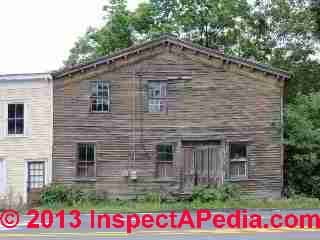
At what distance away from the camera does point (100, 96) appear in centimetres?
3075

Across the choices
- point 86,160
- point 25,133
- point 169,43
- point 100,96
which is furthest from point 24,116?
point 169,43

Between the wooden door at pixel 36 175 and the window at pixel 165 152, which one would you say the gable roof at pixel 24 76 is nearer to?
the wooden door at pixel 36 175

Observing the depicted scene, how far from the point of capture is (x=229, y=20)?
146ft

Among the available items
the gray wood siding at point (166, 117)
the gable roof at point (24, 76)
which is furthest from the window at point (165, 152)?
the gable roof at point (24, 76)

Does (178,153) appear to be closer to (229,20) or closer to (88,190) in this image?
(88,190)

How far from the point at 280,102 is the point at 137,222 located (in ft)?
40.9

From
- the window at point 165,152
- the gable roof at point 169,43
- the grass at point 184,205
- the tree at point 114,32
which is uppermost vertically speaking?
the tree at point 114,32

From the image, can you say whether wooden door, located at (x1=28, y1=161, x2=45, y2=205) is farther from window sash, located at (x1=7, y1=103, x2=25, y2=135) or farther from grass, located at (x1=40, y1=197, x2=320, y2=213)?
grass, located at (x1=40, y1=197, x2=320, y2=213)

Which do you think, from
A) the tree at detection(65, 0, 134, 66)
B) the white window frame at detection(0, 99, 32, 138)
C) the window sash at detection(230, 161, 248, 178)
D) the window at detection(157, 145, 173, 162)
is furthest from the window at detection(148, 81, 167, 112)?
the tree at detection(65, 0, 134, 66)

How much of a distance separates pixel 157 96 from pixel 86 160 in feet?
14.6

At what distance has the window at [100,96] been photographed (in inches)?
1209

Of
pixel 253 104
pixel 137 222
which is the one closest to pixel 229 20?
pixel 253 104

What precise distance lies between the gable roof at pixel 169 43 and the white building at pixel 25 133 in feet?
4.65

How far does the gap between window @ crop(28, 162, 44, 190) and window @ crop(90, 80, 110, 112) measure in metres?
3.73
